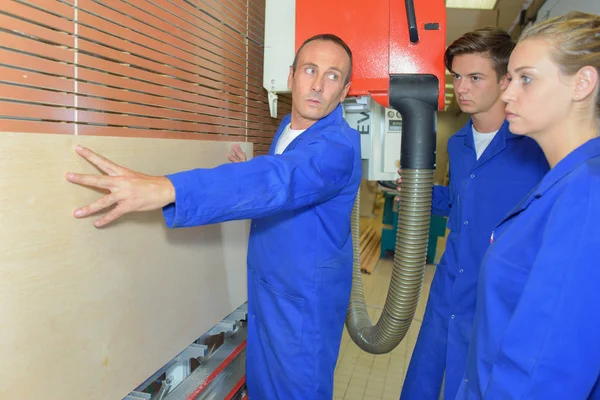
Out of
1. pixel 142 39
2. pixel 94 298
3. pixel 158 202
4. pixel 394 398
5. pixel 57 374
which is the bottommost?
pixel 394 398

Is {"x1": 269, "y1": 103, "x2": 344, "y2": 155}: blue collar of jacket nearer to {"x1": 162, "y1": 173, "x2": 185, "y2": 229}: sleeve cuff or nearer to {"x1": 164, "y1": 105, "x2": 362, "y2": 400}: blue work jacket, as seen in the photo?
{"x1": 164, "y1": 105, "x2": 362, "y2": 400}: blue work jacket

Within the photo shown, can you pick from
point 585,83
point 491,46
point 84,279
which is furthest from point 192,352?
point 491,46

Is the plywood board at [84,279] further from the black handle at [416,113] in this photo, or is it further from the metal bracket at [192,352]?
the black handle at [416,113]

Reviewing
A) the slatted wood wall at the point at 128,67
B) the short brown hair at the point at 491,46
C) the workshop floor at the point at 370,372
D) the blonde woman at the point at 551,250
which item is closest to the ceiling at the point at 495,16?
the short brown hair at the point at 491,46

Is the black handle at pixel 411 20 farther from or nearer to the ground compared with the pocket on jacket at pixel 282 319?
farther from the ground

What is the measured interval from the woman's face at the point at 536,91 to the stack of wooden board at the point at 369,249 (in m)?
4.27

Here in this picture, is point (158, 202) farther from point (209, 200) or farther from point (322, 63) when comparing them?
point (322, 63)

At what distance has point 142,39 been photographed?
46.6 inches

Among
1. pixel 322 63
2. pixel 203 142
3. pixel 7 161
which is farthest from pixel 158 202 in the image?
pixel 322 63

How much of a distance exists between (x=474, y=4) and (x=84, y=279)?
15.3 feet

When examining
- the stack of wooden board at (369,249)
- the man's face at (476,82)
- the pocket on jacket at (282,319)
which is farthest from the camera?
the stack of wooden board at (369,249)

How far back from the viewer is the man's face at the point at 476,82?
1.72 m

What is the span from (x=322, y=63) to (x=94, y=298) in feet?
3.39

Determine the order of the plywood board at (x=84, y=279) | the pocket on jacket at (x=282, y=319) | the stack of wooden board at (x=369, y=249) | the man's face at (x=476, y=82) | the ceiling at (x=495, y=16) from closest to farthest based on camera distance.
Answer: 1. the plywood board at (x=84, y=279)
2. the pocket on jacket at (x=282, y=319)
3. the man's face at (x=476, y=82)
4. the ceiling at (x=495, y=16)
5. the stack of wooden board at (x=369, y=249)
